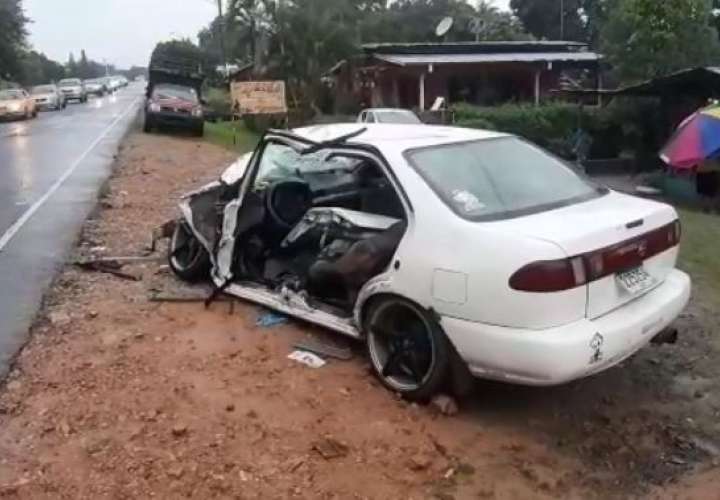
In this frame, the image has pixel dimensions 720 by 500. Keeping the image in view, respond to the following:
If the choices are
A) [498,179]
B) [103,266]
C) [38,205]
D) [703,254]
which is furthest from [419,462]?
[38,205]

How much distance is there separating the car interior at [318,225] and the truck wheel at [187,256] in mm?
689

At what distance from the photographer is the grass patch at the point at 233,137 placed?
24003mm

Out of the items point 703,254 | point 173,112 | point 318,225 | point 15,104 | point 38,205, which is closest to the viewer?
point 318,225

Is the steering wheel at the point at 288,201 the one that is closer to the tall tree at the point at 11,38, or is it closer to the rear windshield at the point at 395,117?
the rear windshield at the point at 395,117

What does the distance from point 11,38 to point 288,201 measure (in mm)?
58074

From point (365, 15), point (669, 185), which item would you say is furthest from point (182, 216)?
point (365, 15)

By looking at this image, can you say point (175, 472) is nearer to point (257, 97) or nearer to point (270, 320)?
Answer: point (270, 320)

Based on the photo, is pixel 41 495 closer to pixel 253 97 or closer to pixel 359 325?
pixel 359 325

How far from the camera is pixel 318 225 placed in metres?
5.69

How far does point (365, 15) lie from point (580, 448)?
3795cm

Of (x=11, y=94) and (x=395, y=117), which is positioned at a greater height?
(x=11, y=94)

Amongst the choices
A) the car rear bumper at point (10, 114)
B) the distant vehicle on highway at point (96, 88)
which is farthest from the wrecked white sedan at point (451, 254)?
the distant vehicle on highway at point (96, 88)

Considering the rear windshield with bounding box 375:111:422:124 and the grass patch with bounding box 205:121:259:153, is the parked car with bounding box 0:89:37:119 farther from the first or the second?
the rear windshield with bounding box 375:111:422:124

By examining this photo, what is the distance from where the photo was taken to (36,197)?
12.7 metres
